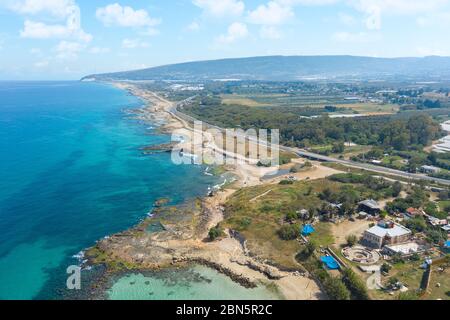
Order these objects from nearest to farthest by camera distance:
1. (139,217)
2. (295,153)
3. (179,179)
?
(139,217), (179,179), (295,153)

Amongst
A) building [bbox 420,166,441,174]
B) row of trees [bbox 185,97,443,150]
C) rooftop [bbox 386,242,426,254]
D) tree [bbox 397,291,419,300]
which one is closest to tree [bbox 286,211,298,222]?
rooftop [bbox 386,242,426,254]

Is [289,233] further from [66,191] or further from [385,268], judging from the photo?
Result: [66,191]

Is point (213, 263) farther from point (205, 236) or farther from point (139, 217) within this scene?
point (139, 217)

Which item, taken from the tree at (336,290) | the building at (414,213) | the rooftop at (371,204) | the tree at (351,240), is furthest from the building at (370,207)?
the tree at (336,290)

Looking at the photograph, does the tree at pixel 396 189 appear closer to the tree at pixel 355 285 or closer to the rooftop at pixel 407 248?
the rooftop at pixel 407 248

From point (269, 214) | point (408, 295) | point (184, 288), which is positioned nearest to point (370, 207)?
point (269, 214)

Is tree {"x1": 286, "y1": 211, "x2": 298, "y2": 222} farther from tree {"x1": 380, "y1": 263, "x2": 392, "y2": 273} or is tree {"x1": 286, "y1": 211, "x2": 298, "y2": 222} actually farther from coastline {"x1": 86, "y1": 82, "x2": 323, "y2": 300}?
tree {"x1": 380, "y1": 263, "x2": 392, "y2": 273}

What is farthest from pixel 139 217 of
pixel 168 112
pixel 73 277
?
pixel 168 112
